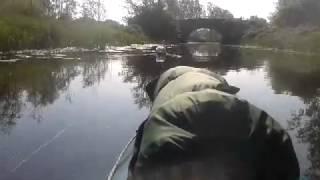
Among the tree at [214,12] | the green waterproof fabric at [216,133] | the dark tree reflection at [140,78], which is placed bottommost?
the dark tree reflection at [140,78]

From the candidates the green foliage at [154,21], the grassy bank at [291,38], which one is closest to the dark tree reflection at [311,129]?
the grassy bank at [291,38]

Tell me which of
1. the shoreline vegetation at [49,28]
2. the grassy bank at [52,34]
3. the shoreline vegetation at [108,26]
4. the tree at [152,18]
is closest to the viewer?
the grassy bank at [52,34]

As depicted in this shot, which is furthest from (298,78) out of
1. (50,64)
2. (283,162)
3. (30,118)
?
(283,162)

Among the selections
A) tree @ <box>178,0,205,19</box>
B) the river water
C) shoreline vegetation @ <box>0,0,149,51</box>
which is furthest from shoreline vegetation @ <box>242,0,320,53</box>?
tree @ <box>178,0,205,19</box>

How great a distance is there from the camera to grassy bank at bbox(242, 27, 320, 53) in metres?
57.9

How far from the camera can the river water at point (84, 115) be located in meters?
9.45

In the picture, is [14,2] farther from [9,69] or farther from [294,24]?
[294,24]

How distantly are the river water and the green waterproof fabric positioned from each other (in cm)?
445

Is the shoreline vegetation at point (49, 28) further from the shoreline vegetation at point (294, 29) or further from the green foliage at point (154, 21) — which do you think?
the shoreline vegetation at point (294, 29)

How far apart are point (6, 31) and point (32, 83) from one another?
14935 millimetres

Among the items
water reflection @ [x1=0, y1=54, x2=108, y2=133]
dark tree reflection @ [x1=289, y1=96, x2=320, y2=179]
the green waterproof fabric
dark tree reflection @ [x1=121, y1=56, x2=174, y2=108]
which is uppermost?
the green waterproof fabric

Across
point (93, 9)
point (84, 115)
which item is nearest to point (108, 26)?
point (93, 9)

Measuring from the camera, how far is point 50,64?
1155 inches

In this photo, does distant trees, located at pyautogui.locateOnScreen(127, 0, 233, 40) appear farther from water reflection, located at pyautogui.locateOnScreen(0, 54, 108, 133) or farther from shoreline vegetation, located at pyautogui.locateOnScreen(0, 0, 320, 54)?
water reflection, located at pyautogui.locateOnScreen(0, 54, 108, 133)
